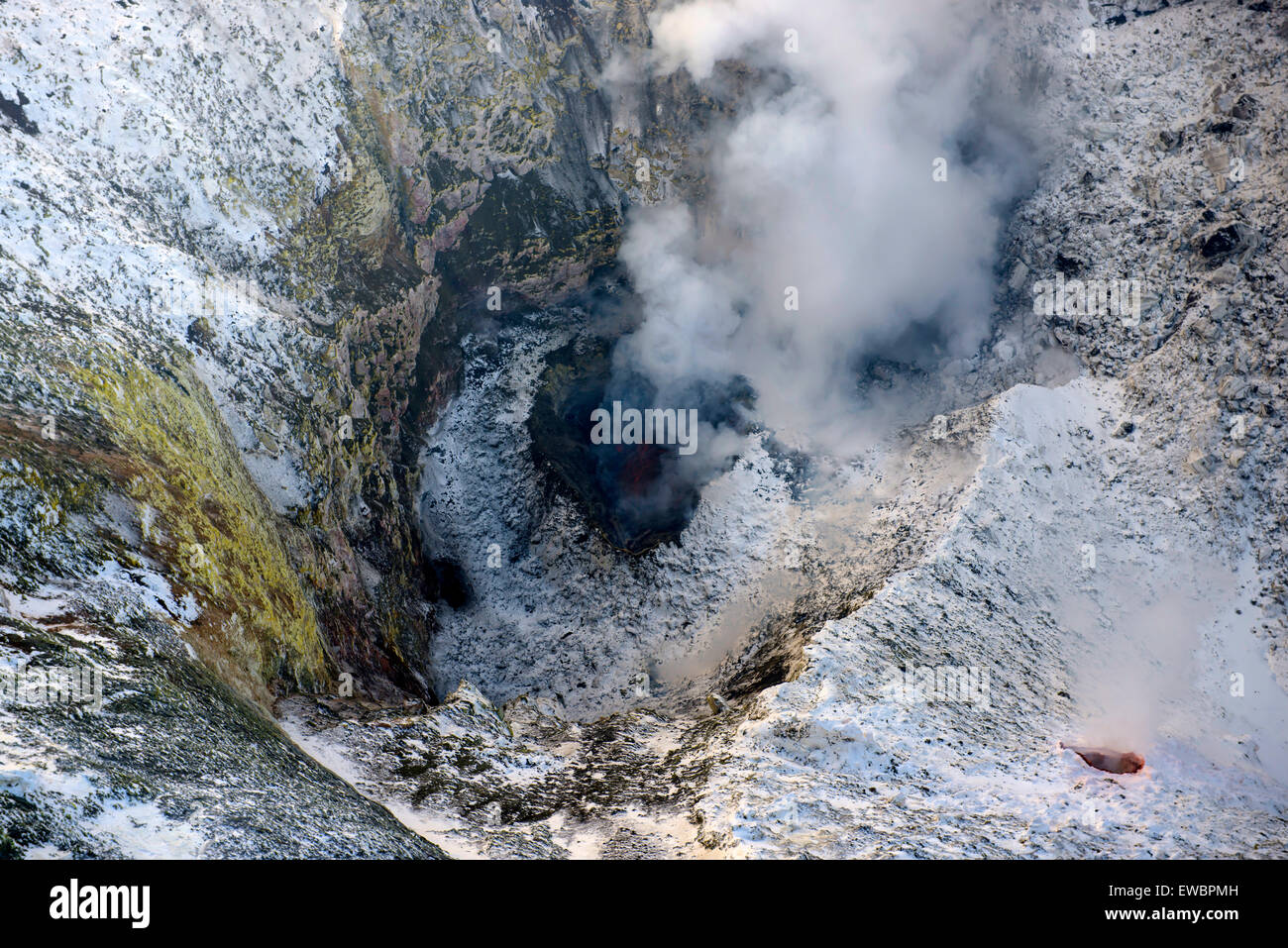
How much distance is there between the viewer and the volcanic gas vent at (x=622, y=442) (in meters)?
23.4

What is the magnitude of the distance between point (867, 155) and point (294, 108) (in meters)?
17.1

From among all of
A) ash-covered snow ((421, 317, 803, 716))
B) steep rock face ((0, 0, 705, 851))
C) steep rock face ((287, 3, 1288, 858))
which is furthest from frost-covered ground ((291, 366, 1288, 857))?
steep rock face ((0, 0, 705, 851))

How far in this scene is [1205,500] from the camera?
19.1 metres

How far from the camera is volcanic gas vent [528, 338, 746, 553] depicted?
23391 millimetres

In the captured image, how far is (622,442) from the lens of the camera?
990 inches

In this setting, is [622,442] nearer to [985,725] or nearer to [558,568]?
[558,568]

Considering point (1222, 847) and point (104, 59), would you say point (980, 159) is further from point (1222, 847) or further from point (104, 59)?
point (104, 59)

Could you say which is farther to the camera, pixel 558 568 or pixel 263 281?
pixel 558 568

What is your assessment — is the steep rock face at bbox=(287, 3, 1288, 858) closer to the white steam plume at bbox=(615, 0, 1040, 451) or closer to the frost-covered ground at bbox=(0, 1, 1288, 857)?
the frost-covered ground at bbox=(0, 1, 1288, 857)

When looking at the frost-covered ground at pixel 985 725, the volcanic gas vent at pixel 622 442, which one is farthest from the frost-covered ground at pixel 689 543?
the volcanic gas vent at pixel 622 442

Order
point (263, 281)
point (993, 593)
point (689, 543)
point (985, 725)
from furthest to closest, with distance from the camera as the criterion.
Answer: point (689, 543), point (263, 281), point (993, 593), point (985, 725)

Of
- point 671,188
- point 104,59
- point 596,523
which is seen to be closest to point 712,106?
point 671,188

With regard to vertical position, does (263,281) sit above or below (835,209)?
below

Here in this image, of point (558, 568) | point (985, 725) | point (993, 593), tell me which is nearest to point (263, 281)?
point (558, 568)
